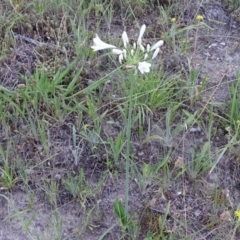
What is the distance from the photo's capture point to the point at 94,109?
2.36 meters

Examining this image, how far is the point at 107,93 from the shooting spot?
99.9 inches

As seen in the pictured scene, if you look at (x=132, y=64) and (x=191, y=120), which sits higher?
(x=132, y=64)

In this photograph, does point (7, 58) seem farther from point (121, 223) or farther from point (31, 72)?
point (121, 223)

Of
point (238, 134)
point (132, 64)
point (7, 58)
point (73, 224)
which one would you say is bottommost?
point (73, 224)

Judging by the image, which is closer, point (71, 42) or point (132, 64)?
point (132, 64)

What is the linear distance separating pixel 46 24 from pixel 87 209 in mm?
1115

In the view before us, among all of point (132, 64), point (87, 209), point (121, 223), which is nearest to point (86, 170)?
point (87, 209)

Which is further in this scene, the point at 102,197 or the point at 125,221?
the point at 102,197

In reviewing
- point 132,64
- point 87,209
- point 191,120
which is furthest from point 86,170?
point 132,64

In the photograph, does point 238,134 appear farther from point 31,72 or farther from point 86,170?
point 31,72

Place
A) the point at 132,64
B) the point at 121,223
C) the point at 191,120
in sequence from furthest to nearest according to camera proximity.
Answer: the point at 191,120 → the point at 121,223 → the point at 132,64

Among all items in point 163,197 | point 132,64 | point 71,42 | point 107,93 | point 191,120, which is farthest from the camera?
point 71,42

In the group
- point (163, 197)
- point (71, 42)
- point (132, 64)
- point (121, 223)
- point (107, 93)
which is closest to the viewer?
point (132, 64)

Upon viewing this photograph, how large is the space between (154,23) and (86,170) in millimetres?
1074
